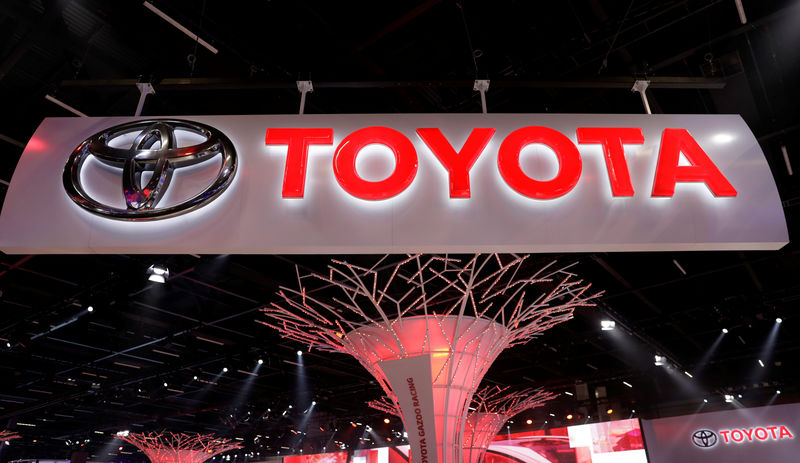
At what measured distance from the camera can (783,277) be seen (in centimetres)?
904

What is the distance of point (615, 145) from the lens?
2459 millimetres

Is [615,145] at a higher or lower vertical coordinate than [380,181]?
higher

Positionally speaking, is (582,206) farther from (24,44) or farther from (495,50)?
(24,44)

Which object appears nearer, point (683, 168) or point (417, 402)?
point (683, 168)

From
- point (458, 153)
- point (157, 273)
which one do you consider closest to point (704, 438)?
point (157, 273)

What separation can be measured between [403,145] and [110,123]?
1.51 m

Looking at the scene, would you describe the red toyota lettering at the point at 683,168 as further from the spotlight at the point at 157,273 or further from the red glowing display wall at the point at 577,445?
the red glowing display wall at the point at 577,445

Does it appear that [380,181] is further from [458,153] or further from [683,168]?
[683,168]

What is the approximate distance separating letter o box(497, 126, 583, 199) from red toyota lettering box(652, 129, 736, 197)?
1.21 ft

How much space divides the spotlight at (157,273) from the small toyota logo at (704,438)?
11891 millimetres

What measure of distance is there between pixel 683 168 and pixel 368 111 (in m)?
3.38

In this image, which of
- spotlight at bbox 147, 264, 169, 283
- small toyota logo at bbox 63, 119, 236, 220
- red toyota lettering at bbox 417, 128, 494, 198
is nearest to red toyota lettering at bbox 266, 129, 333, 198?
small toyota logo at bbox 63, 119, 236, 220

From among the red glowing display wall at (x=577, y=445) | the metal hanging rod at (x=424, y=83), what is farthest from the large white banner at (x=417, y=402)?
the red glowing display wall at (x=577, y=445)

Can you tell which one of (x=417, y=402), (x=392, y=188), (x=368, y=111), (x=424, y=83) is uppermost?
(x=368, y=111)
